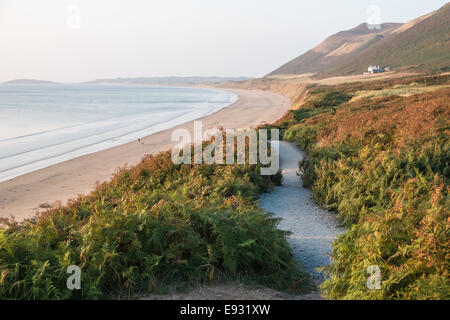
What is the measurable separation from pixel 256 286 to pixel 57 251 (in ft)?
8.10

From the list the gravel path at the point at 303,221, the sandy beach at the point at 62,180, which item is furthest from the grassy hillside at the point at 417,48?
the gravel path at the point at 303,221

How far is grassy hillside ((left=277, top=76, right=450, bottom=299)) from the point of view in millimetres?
4480

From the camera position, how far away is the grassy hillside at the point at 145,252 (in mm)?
4641

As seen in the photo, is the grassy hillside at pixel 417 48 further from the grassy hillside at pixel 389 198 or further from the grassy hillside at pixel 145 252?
the grassy hillside at pixel 145 252

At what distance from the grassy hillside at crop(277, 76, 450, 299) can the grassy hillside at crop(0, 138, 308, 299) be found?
0.94 meters

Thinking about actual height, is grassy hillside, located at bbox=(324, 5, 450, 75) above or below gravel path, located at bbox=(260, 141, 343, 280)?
above

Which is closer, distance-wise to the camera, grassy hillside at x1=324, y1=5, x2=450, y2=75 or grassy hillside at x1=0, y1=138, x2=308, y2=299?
grassy hillside at x1=0, y1=138, x2=308, y2=299

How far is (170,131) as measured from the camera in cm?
3469

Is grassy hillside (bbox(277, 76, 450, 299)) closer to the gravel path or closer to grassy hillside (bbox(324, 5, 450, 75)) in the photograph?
the gravel path

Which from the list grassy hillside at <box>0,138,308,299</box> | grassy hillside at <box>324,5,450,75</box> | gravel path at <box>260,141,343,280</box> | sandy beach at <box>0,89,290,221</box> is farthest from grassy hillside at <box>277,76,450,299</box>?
grassy hillside at <box>324,5,450,75</box>

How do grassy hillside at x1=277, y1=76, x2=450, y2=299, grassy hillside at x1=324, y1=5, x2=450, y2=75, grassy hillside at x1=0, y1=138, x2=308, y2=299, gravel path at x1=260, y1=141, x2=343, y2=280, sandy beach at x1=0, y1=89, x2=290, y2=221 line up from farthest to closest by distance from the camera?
grassy hillside at x1=324, y1=5, x2=450, y2=75 < sandy beach at x1=0, y1=89, x2=290, y2=221 < gravel path at x1=260, y1=141, x2=343, y2=280 < grassy hillside at x1=0, y1=138, x2=308, y2=299 < grassy hillside at x1=277, y1=76, x2=450, y2=299

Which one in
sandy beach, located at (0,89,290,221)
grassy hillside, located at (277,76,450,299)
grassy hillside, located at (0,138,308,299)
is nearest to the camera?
grassy hillside, located at (277,76,450,299)
